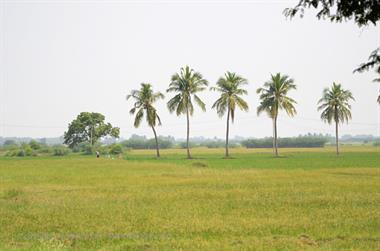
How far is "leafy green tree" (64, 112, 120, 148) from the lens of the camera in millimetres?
101625

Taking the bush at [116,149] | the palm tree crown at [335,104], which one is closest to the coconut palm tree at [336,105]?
the palm tree crown at [335,104]

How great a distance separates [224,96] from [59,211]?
49.5 metres

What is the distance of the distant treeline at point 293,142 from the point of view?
493ft

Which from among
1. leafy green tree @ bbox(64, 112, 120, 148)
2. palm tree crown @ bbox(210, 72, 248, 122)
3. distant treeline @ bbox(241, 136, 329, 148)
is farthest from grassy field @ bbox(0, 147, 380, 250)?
distant treeline @ bbox(241, 136, 329, 148)

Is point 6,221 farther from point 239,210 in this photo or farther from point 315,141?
point 315,141

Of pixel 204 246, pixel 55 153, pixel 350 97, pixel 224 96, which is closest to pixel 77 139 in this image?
pixel 55 153

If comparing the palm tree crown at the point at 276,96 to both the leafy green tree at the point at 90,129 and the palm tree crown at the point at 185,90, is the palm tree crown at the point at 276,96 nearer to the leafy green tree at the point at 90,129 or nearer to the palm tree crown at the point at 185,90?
the palm tree crown at the point at 185,90

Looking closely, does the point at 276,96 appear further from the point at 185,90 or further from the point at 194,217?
the point at 194,217

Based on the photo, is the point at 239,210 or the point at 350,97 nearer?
the point at 239,210

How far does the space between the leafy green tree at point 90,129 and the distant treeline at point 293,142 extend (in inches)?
2612

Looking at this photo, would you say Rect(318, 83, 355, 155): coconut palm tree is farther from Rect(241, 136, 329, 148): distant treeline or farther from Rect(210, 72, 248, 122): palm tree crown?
Rect(241, 136, 329, 148): distant treeline

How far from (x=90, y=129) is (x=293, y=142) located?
3068 inches

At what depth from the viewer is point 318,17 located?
8117 mm

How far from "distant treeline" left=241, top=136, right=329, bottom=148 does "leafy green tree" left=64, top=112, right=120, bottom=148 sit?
6636 centimetres
